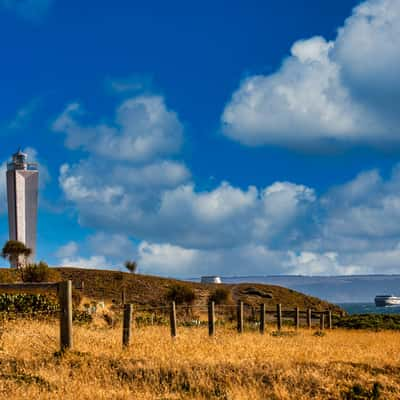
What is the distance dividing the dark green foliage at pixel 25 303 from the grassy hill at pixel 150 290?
92.1 ft

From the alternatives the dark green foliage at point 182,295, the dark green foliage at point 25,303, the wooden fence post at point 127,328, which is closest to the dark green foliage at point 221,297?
the dark green foliage at point 182,295

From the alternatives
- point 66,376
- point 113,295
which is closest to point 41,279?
point 113,295

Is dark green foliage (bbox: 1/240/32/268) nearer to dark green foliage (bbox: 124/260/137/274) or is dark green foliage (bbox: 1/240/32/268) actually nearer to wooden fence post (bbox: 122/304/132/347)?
dark green foliage (bbox: 124/260/137/274)

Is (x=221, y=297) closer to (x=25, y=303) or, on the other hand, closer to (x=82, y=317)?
(x=82, y=317)

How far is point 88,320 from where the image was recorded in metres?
27.1

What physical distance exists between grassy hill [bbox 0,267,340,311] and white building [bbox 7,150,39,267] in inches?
237

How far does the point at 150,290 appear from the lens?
63.1 meters

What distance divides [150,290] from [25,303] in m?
Result: 37.3

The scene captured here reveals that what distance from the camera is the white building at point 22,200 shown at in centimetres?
6888

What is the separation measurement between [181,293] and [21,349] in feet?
115

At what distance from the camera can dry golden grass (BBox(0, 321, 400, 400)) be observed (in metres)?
10.8

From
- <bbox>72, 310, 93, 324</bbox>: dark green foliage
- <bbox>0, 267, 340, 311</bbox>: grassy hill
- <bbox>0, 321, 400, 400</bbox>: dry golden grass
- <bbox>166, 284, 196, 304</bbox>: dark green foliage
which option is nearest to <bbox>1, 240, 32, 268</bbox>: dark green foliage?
<bbox>0, 267, 340, 311</bbox>: grassy hill

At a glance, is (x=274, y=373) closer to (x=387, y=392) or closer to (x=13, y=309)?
(x=387, y=392)

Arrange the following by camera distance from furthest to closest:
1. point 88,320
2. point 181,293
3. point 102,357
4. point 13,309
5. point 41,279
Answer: point 181,293
point 41,279
point 88,320
point 13,309
point 102,357
